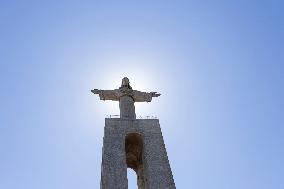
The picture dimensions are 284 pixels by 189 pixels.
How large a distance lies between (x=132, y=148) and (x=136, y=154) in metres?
0.51

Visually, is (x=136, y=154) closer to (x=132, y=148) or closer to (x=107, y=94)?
(x=132, y=148)

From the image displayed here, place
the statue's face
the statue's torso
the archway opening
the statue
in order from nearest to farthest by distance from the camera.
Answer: the archway opening → the statue's torso → the statue → the statue's face

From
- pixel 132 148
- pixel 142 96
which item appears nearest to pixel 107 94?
pixel 142 96

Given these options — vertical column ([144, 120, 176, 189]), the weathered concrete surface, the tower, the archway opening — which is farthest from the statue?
vertical column ([144, 120, 176, 189])

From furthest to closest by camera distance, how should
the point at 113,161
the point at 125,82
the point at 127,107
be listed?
the point at 125,82 < the point at 127,107 < the point at 113,161

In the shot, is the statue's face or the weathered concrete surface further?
the statue's face

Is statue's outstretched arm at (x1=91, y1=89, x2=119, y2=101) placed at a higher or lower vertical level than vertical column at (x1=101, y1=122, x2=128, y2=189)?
higher

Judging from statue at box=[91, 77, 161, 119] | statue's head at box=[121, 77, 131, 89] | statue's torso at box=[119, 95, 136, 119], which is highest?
statue's head at box=[121, 77, 131, 89]

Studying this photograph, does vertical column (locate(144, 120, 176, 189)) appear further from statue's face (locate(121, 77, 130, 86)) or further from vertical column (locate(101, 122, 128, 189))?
statue's face (locate(121, 77, 130, 86))

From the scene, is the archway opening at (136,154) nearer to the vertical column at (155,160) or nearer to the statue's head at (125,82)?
the vertical column at (155,160)

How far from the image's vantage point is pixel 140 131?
24.4 m

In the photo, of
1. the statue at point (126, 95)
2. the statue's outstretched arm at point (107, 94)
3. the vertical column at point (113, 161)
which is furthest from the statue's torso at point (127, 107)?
the vertical column at point (113, 161)

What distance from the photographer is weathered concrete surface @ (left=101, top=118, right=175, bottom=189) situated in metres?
21.1

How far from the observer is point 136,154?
25906 mm
